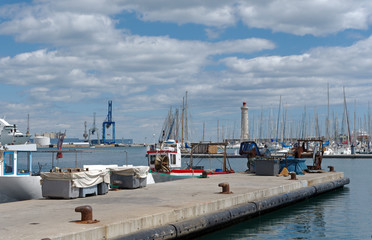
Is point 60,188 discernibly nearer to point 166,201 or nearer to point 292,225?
point 166,201

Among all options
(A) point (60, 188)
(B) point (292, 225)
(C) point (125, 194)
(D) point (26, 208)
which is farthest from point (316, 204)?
(D) point (26, 208)

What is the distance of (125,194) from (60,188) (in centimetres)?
302

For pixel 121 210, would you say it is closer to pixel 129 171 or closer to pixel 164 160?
pixel 129 171

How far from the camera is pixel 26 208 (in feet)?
56.3

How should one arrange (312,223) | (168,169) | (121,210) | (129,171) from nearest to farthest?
(121,210), (312,223), (129,171), (168,169)

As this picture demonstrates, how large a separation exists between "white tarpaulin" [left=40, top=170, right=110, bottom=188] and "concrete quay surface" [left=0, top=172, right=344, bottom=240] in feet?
2.11

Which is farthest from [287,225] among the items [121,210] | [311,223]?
[121,210]

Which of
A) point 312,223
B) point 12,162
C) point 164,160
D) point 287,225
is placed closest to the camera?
point 287,225

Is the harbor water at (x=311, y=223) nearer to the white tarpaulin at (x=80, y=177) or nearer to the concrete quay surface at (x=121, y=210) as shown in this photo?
the concrete quay surface at (x=121, y=210)

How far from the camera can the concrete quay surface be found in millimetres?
12812

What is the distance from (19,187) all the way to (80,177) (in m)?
4.75

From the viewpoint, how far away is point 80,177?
19984 mm

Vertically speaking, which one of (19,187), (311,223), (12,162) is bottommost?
(311,223)

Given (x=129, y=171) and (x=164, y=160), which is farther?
(x=164, y=160)
